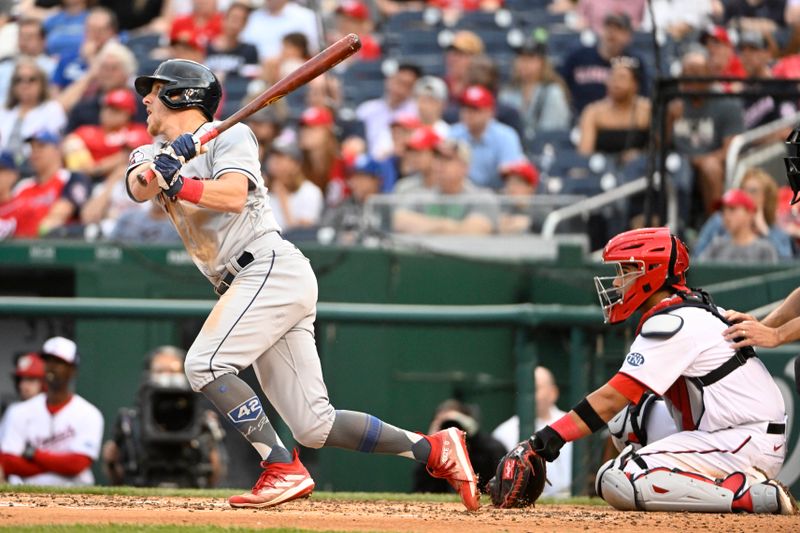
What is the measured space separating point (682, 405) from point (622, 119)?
206 inches

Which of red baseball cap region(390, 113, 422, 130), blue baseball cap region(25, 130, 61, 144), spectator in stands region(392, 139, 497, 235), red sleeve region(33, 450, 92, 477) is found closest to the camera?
red sleeve region(33, 450, 92, 477)

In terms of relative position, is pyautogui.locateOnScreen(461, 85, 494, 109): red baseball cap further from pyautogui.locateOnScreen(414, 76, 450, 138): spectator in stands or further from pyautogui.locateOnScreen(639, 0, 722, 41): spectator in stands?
pyautogui.locateOnScreen(639, 0, 722, 41): spectator in stands

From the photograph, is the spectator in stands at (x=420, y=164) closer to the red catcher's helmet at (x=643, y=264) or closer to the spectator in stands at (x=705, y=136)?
the spectator in stands at (x=705, y=136)

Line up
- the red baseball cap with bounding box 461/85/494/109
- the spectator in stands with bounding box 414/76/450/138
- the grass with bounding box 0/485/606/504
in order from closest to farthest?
the grass with bounding box 0/485/606/504 → the red baseball cap with bounding box 461/85/494/109 → the spectator in stands with bounding box 414/76/450/138

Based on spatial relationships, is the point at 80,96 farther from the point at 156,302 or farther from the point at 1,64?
the point at 156,302

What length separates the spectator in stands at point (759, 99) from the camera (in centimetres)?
1005

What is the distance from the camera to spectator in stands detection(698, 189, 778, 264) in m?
8.83

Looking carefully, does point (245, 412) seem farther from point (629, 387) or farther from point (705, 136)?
point (705, 136)

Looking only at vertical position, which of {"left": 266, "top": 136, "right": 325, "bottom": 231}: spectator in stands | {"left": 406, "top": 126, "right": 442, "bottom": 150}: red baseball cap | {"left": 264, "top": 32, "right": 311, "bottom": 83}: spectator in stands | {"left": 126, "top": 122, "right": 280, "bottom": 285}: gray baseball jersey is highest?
{"left": 264, "top": 32, "right": 311, "bottom": 83}: spectator in stands

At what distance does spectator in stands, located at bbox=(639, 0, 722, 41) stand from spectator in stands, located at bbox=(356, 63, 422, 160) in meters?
2.03

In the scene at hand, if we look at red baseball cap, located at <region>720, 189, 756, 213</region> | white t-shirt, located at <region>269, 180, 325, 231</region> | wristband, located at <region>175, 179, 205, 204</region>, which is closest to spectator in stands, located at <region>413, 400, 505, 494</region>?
red baseball cap, located at <region>720, 189, 756, 213</region>

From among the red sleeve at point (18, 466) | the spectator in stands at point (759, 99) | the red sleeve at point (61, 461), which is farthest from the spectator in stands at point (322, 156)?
the red sleeve at point (18, 466)

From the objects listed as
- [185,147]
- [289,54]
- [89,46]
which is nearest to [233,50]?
[289,54]

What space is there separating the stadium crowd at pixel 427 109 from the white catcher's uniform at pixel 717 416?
3.23m
